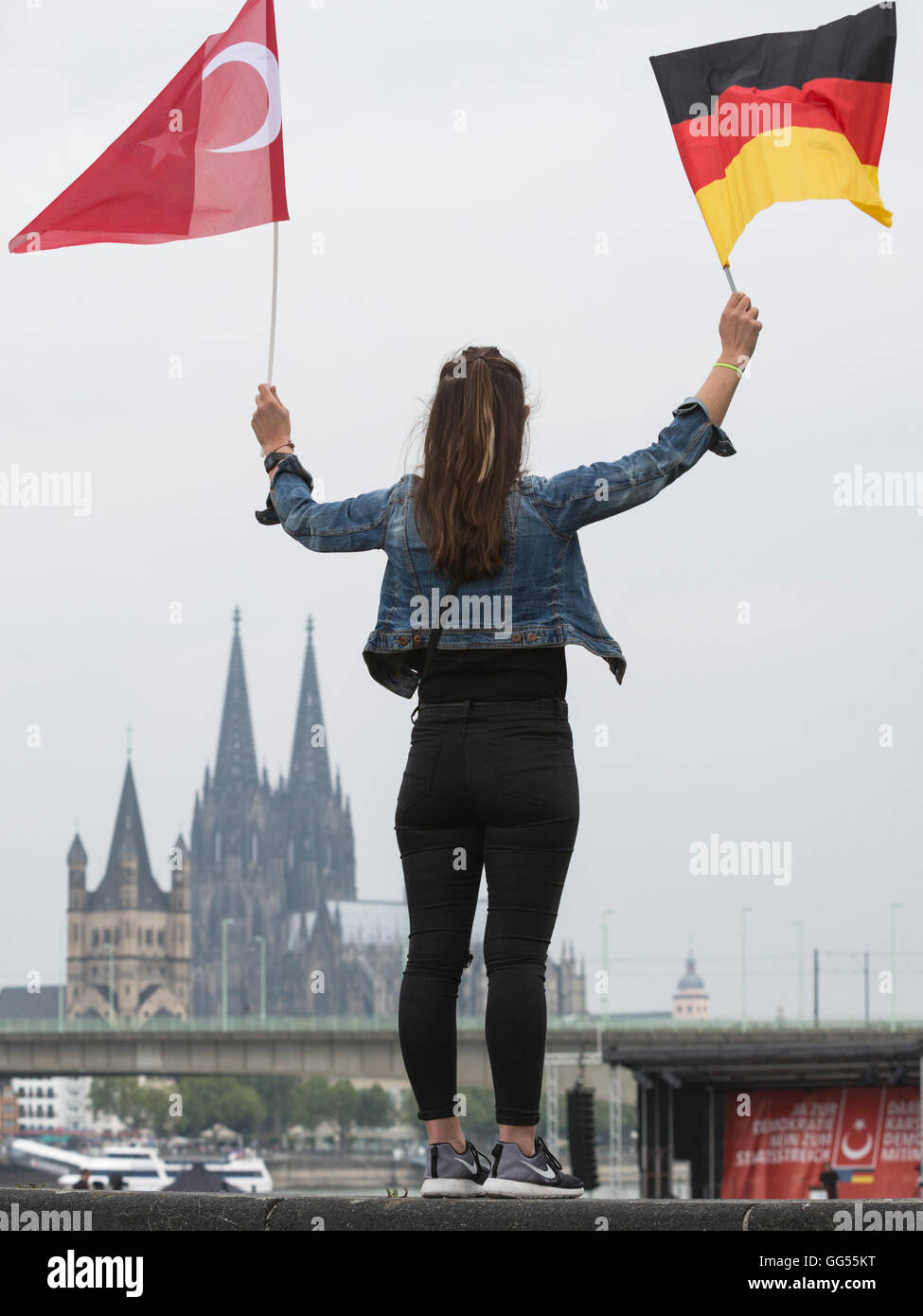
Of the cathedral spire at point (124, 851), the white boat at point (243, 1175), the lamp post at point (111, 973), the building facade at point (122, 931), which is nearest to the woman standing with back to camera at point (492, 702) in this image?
the white boat at point (243, 1175)

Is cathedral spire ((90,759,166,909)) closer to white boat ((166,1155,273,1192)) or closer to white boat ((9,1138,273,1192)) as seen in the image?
white boat ((9,1138,273,1192))

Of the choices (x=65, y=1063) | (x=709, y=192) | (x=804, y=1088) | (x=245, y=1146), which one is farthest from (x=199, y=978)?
(x=709, y=192)

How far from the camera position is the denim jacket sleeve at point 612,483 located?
14.9 ft

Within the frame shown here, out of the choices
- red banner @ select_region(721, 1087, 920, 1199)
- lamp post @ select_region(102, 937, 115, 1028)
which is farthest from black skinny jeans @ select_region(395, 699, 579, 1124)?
lamp post @ select_region(102, 937, 115, 1028)

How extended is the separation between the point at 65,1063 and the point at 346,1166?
78153mm

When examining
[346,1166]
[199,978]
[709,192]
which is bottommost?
[346,1166]

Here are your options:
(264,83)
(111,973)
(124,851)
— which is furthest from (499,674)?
(124,851)

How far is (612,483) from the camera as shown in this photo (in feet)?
14.8

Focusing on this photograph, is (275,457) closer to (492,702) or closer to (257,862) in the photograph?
(492,702)

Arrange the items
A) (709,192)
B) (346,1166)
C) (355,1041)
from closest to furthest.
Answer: (709,192), (355,1041), (346,1166)

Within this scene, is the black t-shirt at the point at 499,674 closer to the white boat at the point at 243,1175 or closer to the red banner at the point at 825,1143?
the red banner at the point at 825,1143

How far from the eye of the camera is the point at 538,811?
448cm

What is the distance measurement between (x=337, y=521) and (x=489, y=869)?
969 millimetres
